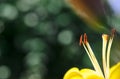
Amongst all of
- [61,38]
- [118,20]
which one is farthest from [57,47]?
[118,20]

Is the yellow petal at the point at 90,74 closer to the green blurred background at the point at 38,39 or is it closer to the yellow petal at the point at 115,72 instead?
the yellow petal at the point at 115,72

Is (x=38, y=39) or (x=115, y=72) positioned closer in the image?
(x=115, y=72)

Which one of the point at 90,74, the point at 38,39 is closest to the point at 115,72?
the point at 90,74

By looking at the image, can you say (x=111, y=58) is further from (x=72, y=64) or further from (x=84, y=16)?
(x=72, y=64)

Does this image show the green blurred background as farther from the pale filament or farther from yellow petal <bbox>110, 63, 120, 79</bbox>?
yellow petal <bbox>110, 63, 120, 79</bbox>

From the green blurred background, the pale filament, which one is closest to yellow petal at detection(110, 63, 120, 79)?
the pale filament

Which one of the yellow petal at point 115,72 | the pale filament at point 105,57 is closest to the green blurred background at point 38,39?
the pale filament at point 105,57

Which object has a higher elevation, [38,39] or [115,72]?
[38,39]

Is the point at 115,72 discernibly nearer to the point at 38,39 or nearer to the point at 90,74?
the point at 90,74

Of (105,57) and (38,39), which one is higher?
(38,39)

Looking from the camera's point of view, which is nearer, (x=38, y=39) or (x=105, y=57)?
(x=105, y=57)
